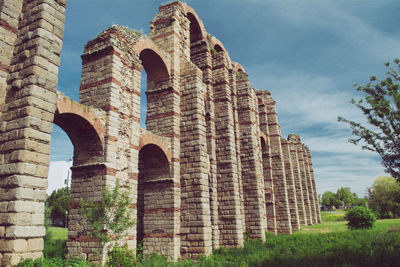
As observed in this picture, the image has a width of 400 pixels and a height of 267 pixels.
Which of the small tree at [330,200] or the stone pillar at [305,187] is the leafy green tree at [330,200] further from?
the stone pillar at [305,187]

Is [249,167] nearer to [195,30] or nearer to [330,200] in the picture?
[195,30]

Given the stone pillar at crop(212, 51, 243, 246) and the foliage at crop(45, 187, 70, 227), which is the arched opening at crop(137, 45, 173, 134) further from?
the foliage at crop(45, 187, 70, 227)

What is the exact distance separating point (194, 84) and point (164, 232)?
681 cm

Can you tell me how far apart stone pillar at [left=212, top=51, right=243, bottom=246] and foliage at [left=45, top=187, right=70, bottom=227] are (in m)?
32.0

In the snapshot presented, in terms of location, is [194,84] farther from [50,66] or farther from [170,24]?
[50,66]

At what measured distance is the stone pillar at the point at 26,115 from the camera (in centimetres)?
577

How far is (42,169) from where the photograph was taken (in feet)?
20.9

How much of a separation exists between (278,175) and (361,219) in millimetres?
6743

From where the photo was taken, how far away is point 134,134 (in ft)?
33.8

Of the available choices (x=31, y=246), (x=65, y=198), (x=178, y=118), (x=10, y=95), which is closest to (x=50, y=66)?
(x=10, y=95)

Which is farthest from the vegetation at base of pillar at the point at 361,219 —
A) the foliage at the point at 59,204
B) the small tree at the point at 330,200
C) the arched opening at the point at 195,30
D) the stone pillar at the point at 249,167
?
the small tree at the point at 330,200

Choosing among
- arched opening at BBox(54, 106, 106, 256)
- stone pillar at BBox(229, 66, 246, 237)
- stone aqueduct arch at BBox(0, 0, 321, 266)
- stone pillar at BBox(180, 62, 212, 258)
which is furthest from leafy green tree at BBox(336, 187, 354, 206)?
arched opening at BBox(54, 106, 106, 256)

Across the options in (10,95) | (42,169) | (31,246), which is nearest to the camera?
(31,246)

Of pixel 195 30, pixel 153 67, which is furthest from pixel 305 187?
pixel 153 67
